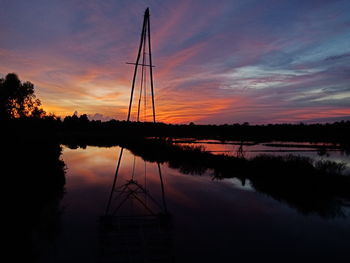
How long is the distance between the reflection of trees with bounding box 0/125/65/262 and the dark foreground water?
424 millimetres

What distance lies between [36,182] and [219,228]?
11.1 metres

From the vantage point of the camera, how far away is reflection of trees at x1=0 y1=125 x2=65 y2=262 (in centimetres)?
906

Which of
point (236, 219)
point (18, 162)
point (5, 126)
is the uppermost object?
point (5, 126)

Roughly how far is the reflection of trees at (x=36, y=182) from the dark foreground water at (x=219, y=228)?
0.42 m

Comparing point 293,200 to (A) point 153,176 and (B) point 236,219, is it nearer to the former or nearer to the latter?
(B) point 236,219

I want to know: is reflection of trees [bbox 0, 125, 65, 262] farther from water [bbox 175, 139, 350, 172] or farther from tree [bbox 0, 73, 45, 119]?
tree [bbox 0, 73, 45, 119]

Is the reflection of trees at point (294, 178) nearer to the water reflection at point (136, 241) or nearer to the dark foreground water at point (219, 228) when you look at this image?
the dark foreground water at point (219, 228)

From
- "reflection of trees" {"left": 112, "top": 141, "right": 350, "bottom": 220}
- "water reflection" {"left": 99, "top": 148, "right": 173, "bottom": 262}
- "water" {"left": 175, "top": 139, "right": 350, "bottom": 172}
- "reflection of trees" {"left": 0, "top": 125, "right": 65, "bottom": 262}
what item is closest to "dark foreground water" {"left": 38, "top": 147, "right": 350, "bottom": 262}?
"water reflection" {"left": 99, "top": 148, "right": 173, "bottom": 262}

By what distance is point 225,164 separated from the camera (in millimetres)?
24750

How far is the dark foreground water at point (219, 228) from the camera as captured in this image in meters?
7.85

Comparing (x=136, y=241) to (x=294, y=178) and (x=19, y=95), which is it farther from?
(x=19, y=95)

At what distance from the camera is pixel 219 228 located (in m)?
10.1

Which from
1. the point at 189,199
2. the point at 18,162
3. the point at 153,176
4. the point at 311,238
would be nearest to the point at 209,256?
the point at 311,238

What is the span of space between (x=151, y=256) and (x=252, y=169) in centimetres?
1682
